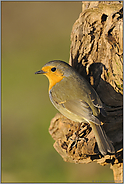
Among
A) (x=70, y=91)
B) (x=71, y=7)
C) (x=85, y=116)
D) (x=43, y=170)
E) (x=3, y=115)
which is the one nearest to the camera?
(x=85, y=116)

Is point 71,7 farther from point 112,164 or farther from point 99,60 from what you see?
point 112,164

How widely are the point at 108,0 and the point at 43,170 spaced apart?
3.03m

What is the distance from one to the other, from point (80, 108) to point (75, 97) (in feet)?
0.48

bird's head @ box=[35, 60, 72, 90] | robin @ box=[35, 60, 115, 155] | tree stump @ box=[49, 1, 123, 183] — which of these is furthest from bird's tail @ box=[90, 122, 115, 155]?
bird's head @ box=[35, 60, 72, 90]

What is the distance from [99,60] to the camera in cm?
278

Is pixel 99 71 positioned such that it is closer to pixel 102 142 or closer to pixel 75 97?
pixel 75 97

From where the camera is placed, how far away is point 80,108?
2641mm

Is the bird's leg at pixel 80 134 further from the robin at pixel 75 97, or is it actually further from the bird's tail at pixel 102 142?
the bird's tail at pixel 102 142

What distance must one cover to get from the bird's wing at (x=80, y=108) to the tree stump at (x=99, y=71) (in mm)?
181

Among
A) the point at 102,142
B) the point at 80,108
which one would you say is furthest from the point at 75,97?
the point at 102,142

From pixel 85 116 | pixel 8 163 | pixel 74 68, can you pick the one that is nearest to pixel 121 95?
pixel 85 116

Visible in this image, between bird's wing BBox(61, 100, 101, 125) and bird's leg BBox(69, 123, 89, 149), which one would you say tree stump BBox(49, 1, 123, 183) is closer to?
bird's leg BBox(69, 123, 89, 149)

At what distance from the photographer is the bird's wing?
2.57 meters

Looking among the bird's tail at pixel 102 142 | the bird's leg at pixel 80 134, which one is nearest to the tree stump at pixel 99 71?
the bird's leg at pixel 80 134
